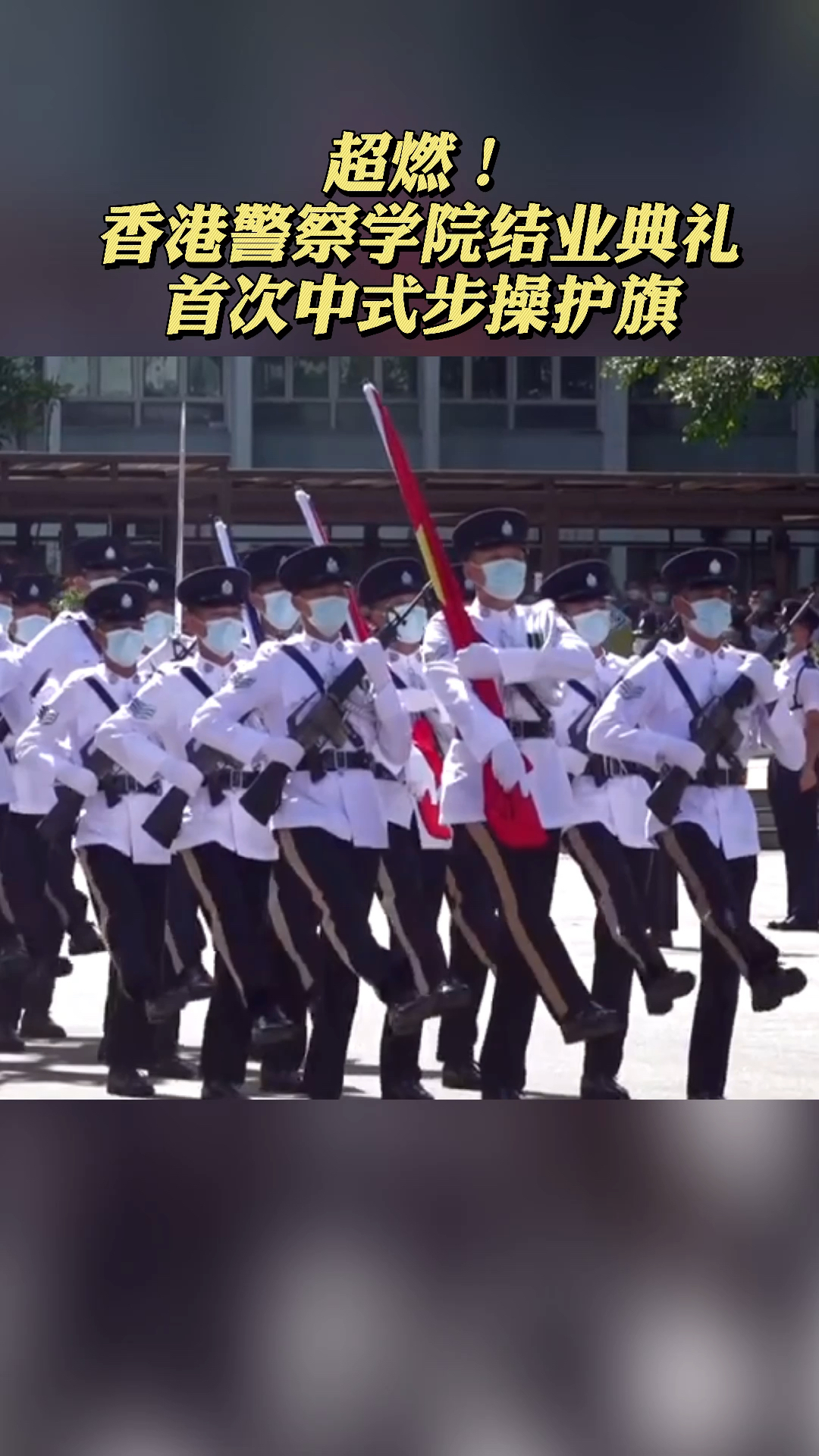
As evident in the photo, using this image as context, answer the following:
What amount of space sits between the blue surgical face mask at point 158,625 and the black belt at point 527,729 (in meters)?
1.64

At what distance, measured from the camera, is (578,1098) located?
742 cm

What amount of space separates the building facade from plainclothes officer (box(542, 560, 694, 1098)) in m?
1.11

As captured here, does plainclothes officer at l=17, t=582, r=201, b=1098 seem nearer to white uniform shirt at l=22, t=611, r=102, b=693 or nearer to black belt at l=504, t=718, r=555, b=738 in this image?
white uniform shirt at l=22, t=611, r=102, b=693

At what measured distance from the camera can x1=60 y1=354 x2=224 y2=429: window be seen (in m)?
8.62

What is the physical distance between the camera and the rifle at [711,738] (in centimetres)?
688

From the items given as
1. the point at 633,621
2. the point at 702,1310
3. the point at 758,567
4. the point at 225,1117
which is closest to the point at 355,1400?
the point at 702,1310

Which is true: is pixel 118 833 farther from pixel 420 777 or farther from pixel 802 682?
pixel 802 682

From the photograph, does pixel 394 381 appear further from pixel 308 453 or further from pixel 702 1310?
pixel 702 1310

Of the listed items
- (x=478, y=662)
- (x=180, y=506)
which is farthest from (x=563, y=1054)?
(x=180, y=506)

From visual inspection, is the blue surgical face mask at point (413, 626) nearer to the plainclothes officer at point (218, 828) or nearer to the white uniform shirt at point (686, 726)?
the plainclothes officer at point (218, 828)

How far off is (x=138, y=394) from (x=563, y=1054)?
240 centimetres

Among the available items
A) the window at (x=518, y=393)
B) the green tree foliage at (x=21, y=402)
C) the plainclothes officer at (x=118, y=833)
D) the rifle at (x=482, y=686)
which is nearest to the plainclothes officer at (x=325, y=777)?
the rifle at (x=482, y=686)

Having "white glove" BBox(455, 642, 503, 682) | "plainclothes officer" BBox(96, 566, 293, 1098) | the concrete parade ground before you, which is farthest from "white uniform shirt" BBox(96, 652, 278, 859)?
the concrete parade ground

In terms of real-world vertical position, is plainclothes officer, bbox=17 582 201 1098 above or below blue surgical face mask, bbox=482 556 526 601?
below
